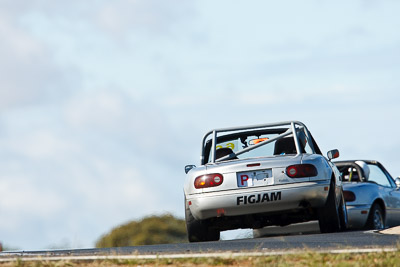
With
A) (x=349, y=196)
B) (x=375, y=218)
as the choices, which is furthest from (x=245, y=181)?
(x=375, y=218)

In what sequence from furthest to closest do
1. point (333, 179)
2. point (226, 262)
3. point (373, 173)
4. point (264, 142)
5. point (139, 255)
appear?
point (373, 173) → point (264, 142) → point (333, 179) → point (139, 255) → point (226, 262)

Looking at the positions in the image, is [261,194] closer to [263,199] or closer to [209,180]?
[263,199]

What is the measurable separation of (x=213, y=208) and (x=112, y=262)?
392cm

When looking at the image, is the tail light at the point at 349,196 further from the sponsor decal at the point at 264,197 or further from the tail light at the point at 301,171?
the sponsor decal at the point at 264,197

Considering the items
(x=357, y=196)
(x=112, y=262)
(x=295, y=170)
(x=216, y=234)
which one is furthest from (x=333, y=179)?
(x=112, y=262)

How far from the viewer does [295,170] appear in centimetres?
1133

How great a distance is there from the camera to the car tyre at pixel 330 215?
11609 mm

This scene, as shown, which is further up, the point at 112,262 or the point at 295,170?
the point at 295,170

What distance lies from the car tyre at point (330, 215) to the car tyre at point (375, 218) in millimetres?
3773

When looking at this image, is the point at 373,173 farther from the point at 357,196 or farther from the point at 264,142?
the point at 264,142

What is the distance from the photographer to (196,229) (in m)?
11.9

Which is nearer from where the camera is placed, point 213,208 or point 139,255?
point 139,255

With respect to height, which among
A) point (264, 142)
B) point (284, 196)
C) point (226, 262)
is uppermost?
point (264, 142)

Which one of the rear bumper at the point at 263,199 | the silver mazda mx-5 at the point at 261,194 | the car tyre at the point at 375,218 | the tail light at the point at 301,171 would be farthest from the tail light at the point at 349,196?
the tail light at the point at 301,171
